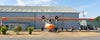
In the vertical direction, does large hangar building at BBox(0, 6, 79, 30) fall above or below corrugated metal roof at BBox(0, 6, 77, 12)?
below

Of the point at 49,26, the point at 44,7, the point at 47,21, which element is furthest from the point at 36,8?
the point at 49,26

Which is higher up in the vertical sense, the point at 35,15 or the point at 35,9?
the point at 35,9

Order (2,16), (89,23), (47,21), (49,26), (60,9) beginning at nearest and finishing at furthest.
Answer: (49,26) < (47,21) < (2,16) < (60,9) < (89,23)

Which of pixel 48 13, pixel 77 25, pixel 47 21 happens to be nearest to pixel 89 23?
pixel 77 25

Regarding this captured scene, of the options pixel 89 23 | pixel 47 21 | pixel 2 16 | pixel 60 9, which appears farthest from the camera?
pixel 89 23

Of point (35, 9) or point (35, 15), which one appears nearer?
point (35, 15)

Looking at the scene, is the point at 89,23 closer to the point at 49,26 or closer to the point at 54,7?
the point at 54,7

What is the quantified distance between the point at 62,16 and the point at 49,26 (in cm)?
2377

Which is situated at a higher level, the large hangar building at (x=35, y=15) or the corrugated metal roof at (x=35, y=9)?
the corrugated metal roof at (x=35, y=9)

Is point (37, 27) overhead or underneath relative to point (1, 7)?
underneath

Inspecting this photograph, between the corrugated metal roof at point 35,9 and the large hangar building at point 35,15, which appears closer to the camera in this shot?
the large hangar building at point 35,15

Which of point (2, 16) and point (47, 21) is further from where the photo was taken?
point (2, 16)

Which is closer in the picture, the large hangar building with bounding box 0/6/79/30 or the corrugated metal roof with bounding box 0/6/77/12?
the large hangar building with bounding box 0/6/79/30

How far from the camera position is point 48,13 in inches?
2972
